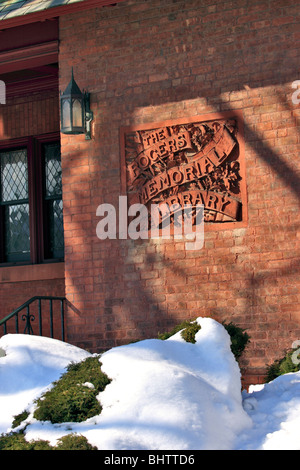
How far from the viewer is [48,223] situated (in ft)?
32.3

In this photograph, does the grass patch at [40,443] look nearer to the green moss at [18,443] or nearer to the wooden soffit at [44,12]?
the green moss at [18,443]

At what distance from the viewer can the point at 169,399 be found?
4324 millimetres

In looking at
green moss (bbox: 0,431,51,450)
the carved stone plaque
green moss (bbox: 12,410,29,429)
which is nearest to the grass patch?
green moss (bbox: 0,431,51,450)

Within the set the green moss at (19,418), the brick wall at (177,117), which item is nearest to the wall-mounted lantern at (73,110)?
the brick wall at (177,117)

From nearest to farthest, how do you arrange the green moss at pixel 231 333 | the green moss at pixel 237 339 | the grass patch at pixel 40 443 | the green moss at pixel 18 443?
the grass patch at pixel 40 443
the green moss at pixel 18 443
the green moss at pixel 231 333
the green moss at pixel 237 339

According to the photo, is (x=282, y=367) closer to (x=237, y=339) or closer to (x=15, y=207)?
(x=237, y=339)

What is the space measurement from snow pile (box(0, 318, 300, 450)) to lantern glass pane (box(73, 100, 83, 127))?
2803mm

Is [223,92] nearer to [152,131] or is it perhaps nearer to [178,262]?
[152,131]

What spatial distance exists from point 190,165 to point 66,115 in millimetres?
1490

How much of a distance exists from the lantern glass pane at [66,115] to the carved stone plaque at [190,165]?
1.98 feet

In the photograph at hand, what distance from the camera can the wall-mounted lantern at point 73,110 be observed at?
24.5 feet

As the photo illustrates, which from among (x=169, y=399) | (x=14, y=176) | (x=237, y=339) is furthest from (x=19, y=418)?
(x=14, y=176)

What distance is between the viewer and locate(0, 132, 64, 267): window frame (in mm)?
9703
